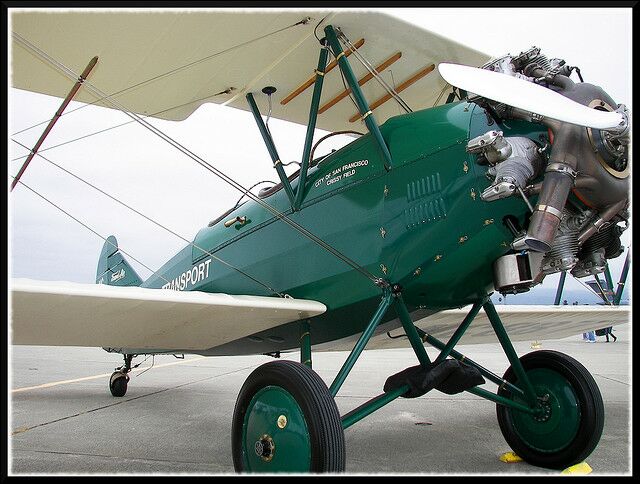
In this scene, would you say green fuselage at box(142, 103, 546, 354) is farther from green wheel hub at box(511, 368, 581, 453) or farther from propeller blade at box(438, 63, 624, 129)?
green wheel hub at box(511, 368, 581, 453)

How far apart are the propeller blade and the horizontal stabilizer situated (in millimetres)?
1652

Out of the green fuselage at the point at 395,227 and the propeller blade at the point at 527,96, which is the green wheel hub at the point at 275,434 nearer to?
the green fuselage at the point at 395,227

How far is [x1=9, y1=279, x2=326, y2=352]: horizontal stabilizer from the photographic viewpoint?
2709mm

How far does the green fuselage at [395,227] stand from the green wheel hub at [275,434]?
33.2 inches

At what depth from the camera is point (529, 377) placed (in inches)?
151

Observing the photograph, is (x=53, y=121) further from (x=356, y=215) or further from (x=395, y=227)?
(x=395, y=227)

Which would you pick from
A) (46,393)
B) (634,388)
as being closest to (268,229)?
(634,388)

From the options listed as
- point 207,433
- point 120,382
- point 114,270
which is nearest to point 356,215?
point 207,433

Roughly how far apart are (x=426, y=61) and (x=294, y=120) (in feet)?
4.78

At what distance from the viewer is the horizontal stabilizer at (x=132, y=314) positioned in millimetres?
2709

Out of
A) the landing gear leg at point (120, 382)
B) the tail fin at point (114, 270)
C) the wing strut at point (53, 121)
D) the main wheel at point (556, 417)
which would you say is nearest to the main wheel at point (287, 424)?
the main wheel at point (556, 417)

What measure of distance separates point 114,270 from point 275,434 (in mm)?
6601
